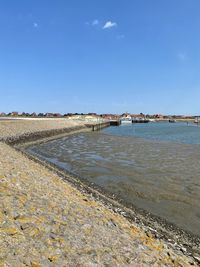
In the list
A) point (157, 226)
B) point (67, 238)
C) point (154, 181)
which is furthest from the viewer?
point (154, 181)

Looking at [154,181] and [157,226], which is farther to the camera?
[154,181]

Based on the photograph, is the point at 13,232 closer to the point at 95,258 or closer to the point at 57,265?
the point at 57,265

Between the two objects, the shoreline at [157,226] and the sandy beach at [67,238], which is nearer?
the sandy beach at [67,238]

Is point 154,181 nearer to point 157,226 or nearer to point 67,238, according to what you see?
point 157,226

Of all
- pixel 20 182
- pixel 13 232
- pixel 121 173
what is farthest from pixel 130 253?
pixel 121 173

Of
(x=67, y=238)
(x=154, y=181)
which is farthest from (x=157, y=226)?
(x=154, y=181)

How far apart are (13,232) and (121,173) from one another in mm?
13397

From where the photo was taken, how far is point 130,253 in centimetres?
616

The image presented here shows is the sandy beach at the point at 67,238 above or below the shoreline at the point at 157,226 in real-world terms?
above

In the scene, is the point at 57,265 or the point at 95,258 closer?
the point at 57,265

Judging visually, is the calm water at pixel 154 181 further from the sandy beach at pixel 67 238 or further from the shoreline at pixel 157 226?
the sandy beach at pixel 67 238

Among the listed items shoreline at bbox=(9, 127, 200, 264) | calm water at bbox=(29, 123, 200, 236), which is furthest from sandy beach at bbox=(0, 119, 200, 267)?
calm water at bbox=(29, 123, 200, 236)

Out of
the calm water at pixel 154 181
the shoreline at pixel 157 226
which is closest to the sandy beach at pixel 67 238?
the shoreline at pixel 157 226

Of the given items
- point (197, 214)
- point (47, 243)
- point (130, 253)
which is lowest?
point (197, 214)
